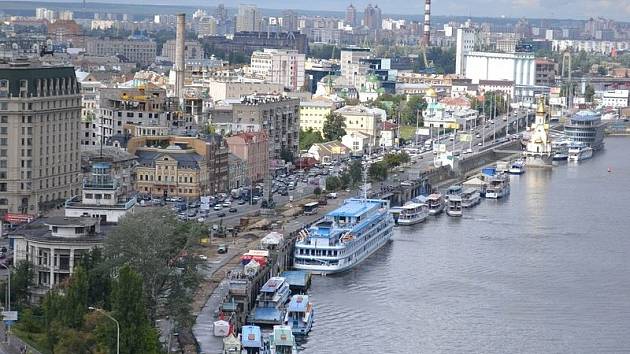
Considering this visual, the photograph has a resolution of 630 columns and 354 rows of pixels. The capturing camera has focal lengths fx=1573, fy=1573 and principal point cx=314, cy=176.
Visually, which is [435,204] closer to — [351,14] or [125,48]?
[125,48]

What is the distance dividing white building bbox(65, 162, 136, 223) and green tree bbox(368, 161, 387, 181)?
320 inches

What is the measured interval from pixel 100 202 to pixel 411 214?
20.1ft

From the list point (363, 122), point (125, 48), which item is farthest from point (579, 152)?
point (125, 48)

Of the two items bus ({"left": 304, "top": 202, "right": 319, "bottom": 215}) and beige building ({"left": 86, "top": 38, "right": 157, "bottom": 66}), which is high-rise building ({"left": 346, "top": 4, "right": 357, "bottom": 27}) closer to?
beige building ({"left": 86, "top": 38, "right": 157, "bottom": 66})

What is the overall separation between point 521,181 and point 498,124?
8162 mm

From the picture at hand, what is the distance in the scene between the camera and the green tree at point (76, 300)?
31.1ft

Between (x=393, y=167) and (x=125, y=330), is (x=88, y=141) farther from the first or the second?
(x=125, y=330)

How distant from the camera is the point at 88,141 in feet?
65.1

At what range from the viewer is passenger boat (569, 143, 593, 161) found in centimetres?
2708

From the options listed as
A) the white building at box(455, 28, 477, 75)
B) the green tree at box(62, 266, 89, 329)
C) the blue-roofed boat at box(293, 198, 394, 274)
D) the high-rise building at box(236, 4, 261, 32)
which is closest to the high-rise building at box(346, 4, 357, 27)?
the high-rise building at box(236, 4, 261, 32)

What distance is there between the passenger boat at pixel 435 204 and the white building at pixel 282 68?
1560 cm

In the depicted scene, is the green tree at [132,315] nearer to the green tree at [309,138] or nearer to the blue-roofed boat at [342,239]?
the blue-roofed boat at [342,239]

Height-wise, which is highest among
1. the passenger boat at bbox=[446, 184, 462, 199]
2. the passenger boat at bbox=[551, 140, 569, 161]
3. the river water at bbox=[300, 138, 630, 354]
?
the passenger boat at bbox=[551, 140, 569, 161]

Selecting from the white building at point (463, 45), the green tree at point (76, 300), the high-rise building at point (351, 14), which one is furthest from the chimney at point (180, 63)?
the high-rise building at point (351, 14)
